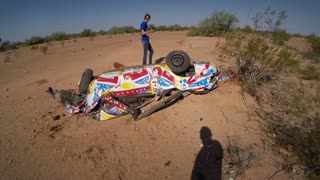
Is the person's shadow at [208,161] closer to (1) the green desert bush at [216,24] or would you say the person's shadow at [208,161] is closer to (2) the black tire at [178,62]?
(2) the black tire at [178,62]

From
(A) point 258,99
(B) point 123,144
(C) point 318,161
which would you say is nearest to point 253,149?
(C) point 318,161

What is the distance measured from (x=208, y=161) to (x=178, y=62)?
281cm

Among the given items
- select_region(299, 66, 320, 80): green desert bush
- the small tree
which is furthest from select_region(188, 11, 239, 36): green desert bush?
the small tree

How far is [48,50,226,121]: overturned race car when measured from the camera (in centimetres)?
622

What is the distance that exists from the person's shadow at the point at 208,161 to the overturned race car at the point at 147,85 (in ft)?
Result: 5.27

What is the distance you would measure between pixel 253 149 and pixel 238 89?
7.84 ft

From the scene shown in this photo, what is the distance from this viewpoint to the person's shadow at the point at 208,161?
4305mm

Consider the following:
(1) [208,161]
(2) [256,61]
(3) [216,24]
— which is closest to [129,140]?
(1) [208,161]

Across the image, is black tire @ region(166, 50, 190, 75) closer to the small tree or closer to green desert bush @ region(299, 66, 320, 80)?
green desert bush @ region(299, 66, 320, 80)

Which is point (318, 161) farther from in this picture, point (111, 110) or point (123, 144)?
point (111, 110)

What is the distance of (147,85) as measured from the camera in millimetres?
6262

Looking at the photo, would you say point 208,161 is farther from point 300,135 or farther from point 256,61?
point 256,61

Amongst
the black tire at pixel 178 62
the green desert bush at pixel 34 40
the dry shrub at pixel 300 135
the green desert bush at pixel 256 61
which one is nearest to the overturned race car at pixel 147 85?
the black tire at pixel 178 62

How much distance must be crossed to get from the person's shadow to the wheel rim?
6.81 feet
